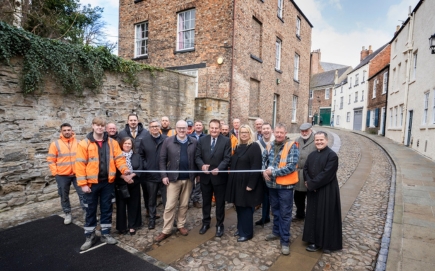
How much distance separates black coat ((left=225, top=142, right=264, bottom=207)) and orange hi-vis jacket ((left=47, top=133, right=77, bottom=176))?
3.15 meters

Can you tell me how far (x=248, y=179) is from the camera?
4094 mm

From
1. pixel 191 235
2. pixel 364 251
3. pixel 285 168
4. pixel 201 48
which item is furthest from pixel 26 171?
pixel 201 48

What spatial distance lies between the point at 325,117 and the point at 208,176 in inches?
1589

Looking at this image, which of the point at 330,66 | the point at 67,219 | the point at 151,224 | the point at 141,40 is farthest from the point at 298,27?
the point at 330,66

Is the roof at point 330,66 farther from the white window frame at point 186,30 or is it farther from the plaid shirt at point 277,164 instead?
the plaid shirt at point 277,164

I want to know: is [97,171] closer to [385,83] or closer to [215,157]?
[215,157]

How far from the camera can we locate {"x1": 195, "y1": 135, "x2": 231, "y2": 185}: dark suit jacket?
431 centimetres

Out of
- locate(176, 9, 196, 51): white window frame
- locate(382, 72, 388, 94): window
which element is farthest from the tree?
locate(382, 72, 388, 94): window

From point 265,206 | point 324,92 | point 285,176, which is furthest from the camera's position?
point 324,92

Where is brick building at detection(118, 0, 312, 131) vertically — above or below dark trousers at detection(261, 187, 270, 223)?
above

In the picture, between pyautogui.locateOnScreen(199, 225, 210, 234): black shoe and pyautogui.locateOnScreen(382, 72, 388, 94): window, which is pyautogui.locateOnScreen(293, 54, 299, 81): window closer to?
pyautogui.locateOnScreen(382, 72, 388, 94): window

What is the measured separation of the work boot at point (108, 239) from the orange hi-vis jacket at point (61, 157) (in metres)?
1.51

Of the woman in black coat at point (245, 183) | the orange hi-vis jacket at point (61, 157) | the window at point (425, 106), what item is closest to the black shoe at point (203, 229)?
the woman in black coat at point (245, 183)

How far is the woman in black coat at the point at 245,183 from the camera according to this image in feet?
13.3
